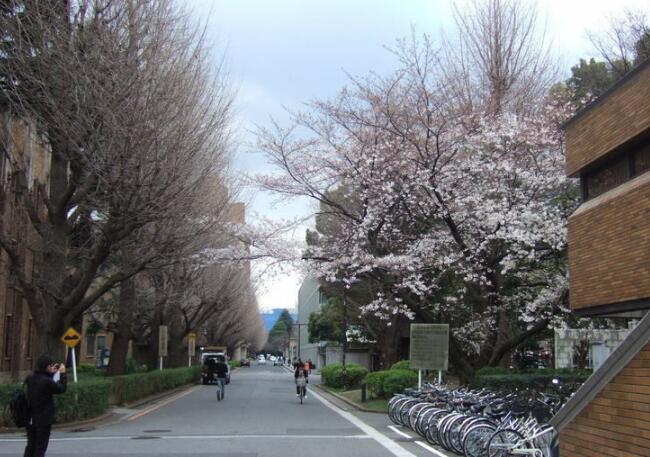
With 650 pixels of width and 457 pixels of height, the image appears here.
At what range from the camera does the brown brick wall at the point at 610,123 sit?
44.1 feet

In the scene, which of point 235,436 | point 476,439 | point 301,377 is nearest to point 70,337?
point 235,436

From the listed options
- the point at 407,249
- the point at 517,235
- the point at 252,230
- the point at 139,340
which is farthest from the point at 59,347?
the point at 139,340

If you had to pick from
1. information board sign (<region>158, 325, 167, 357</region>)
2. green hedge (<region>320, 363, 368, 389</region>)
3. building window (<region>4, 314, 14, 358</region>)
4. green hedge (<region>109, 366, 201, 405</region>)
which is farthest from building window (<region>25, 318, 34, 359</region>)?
green hedge (<region>320, 363, 368, 389</region>)

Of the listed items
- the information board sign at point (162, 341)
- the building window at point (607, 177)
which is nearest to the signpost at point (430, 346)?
the building window at point (607, 177)

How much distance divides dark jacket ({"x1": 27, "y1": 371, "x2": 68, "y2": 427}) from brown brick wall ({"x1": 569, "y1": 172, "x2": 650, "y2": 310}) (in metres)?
10.0

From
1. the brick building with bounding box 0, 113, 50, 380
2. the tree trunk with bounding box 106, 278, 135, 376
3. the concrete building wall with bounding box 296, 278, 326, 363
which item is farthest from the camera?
the concrete building wall with bounding box 296, 278, 326, 363

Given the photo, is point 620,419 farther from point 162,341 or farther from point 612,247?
point 162,341

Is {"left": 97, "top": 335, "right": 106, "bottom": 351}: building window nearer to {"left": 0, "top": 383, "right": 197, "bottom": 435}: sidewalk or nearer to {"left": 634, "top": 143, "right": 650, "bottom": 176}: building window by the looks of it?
{"left": 0, "top": 383, "right": 197, "bottom": 435}: sidewalk

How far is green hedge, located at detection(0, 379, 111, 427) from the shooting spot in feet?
56.4

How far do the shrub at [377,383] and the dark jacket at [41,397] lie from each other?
58.9ft

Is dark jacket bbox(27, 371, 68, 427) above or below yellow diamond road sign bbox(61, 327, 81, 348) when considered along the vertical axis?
below

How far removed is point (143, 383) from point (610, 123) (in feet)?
69.2

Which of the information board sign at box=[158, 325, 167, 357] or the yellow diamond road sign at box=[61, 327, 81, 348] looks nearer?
the yellow diamond road sign at box=[61, 327, 81, 348]

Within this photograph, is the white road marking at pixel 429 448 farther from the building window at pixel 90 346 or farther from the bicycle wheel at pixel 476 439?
the building window at pixel 90 346
